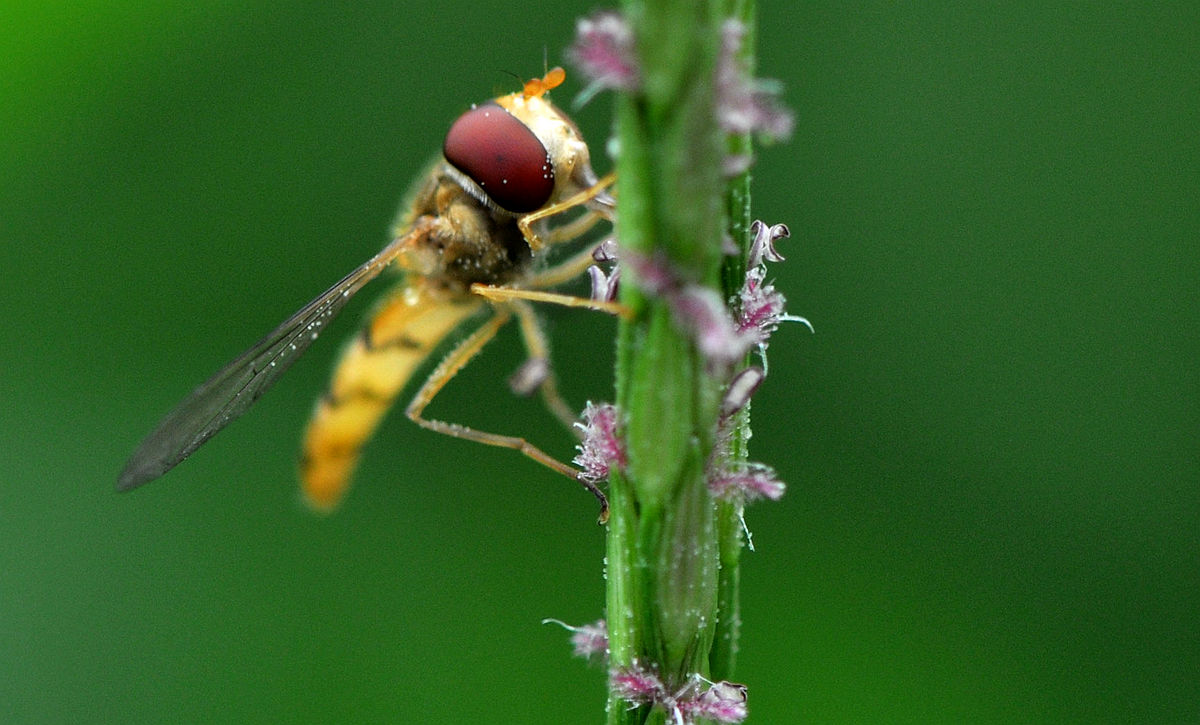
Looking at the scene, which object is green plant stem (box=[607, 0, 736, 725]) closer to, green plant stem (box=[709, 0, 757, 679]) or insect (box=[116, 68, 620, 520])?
→ green plant stem (box=[709, 0, 757, 679])

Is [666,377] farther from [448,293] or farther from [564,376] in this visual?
[564,376]

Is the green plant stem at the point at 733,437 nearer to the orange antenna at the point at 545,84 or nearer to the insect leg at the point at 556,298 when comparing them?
the insect leg at the point at 556,298

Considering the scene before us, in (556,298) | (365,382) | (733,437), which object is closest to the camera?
(733,437)

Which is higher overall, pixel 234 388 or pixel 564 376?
pixel 564 376

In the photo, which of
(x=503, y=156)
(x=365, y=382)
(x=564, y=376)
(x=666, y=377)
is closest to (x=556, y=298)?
(x=503, y=156)

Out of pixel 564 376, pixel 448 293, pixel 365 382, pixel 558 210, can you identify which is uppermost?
pixel 564 376

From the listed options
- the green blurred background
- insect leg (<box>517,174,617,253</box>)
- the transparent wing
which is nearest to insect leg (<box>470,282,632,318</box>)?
insect leg (<box>517,174,617,253</box>)
